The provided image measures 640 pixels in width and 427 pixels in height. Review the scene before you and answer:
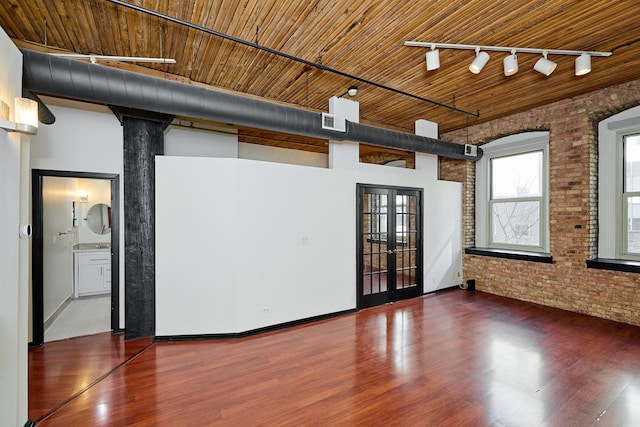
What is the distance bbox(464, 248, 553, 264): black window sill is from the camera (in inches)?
205

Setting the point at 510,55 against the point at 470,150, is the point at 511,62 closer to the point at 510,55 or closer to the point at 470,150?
the point at 510,55

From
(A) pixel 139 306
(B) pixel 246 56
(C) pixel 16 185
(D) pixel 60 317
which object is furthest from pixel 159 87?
(D) pixel 60 317

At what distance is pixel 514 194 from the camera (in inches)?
234

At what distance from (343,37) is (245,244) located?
267 cm

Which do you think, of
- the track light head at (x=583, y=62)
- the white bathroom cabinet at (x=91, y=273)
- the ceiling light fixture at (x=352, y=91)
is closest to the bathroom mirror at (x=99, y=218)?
the white bathroom cabinet at (x=91, y=273)

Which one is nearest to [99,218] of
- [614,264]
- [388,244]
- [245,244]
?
[245,244]

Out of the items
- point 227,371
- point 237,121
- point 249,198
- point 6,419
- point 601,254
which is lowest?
point 227,371

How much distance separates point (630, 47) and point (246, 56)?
14.4 ft

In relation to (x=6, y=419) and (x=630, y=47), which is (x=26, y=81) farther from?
(x=630, y=47)

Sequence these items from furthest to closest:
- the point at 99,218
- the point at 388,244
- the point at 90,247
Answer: the point at 99,218
the point at 90,247
the point at 388,244

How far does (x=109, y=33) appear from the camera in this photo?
3.09 m

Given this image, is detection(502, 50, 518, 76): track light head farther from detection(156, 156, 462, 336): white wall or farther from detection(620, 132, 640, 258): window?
detection(620, 132, 640, 258): window

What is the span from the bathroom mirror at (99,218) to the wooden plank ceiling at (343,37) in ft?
11.9

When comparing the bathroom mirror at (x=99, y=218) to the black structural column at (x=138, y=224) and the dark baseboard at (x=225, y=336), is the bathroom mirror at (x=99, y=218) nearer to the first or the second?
the black structural column at (x=138, y=224)
